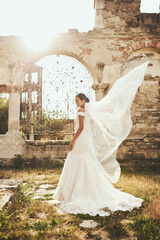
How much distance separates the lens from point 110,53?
8023 millimetres

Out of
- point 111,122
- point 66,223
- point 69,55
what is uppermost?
point 69,55

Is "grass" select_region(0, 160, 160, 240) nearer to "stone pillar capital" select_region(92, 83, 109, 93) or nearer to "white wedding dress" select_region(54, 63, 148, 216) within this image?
"white wedding dress" select_region(54, 63, 148, 216)

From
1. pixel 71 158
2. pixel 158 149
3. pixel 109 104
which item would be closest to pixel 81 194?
pixel 71 158

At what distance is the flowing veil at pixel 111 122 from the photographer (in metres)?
3.90

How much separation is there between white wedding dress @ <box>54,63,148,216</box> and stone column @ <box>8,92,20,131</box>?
4589 mm

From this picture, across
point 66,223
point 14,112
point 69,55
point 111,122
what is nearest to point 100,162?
point 111,122

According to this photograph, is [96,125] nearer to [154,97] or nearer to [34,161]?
[34,161]

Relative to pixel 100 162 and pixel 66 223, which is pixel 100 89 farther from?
pixel 66 223

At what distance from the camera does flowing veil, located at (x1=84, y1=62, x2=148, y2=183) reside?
3896 millimetres

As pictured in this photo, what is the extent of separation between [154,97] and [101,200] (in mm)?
5915

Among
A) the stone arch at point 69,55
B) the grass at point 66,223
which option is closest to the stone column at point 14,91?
the stone arch at point 69,55

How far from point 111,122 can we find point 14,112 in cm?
504

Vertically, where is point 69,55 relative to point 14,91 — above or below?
above

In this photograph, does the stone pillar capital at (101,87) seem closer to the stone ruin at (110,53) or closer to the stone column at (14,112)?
the stone ruin at (110,53)
